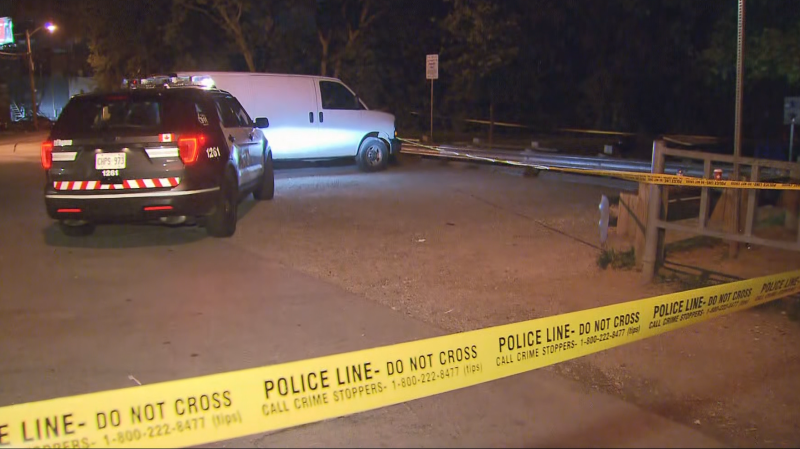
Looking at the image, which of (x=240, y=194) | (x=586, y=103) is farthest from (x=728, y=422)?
(x=586, y=103)

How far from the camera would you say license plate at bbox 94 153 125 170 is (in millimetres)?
8164

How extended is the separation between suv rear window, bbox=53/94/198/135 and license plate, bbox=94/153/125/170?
0.28 meters

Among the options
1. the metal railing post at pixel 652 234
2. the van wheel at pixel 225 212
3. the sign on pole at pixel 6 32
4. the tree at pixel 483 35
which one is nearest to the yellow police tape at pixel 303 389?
the metal railing post at pixel 652 234

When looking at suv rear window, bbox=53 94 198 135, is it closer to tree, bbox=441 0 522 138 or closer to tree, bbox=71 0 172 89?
tree, bbox=441 0 522 138

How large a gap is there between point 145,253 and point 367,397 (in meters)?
5.82

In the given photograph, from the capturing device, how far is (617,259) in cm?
766

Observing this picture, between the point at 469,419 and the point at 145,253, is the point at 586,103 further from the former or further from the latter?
the point at 469,419

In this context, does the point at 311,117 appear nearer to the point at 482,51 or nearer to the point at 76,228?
the point at 76,228

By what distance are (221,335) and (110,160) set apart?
3.42 meters

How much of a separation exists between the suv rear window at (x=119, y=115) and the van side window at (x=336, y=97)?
6.99 m

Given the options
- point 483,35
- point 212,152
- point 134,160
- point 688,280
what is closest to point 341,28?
point 483,35

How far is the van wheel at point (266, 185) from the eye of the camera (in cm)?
1175

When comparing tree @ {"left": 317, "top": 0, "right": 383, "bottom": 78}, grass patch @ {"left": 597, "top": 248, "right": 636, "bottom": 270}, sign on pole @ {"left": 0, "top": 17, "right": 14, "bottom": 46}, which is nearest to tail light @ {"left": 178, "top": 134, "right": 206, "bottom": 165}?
grass patch @ {"left": 597, "top": 248, "right": 636, "bottom": 270}

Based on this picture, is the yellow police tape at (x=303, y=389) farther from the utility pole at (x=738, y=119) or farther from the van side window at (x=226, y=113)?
the van side window at (x=226, y=113)
